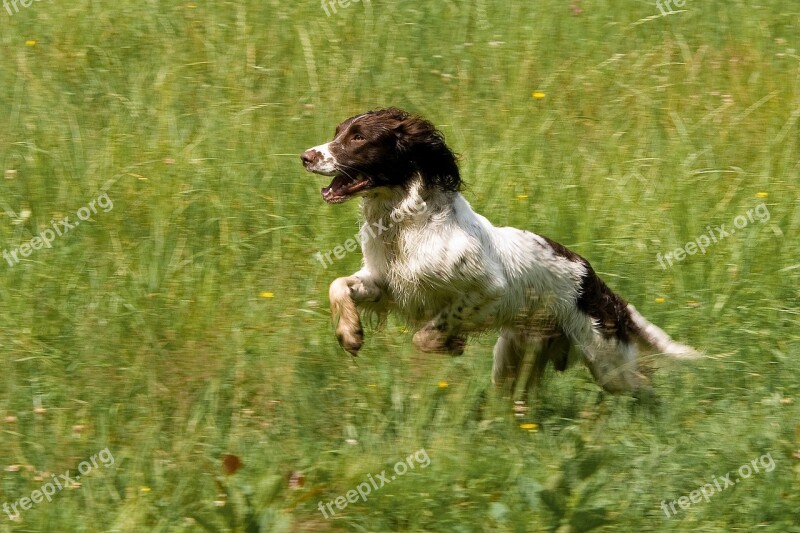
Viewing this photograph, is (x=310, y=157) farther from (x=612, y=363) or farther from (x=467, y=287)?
(x=612, y=363)

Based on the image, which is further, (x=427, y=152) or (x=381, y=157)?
(x=427, y=152)

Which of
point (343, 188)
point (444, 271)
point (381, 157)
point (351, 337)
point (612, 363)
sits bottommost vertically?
point (612, 363)

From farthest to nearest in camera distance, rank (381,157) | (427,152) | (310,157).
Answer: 1. (427,152)
2. (381,157)
3. (310,157)

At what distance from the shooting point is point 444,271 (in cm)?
561

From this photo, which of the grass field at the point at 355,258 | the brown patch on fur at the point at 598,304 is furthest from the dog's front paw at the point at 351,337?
the brown patch on fur at the point at 598,304

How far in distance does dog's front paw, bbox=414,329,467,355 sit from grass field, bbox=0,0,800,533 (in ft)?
0.47

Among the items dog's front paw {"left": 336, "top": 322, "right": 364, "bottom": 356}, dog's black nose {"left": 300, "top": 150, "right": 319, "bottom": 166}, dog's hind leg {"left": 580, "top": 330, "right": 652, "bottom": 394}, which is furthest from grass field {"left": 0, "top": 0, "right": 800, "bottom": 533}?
dog's black nose {"left": 300, "top": 150, "right": 319, "bottom": 166}

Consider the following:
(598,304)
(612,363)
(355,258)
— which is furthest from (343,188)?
(612,363)

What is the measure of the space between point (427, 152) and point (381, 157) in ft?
0.78

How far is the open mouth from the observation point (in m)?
5.47

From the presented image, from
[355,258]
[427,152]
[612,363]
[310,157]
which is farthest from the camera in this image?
[355,258]

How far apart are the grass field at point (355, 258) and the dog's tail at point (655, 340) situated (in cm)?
16

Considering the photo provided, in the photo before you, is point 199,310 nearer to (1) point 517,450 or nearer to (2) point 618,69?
(1) point 517,450

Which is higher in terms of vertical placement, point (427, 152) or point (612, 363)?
point (427, 152)
